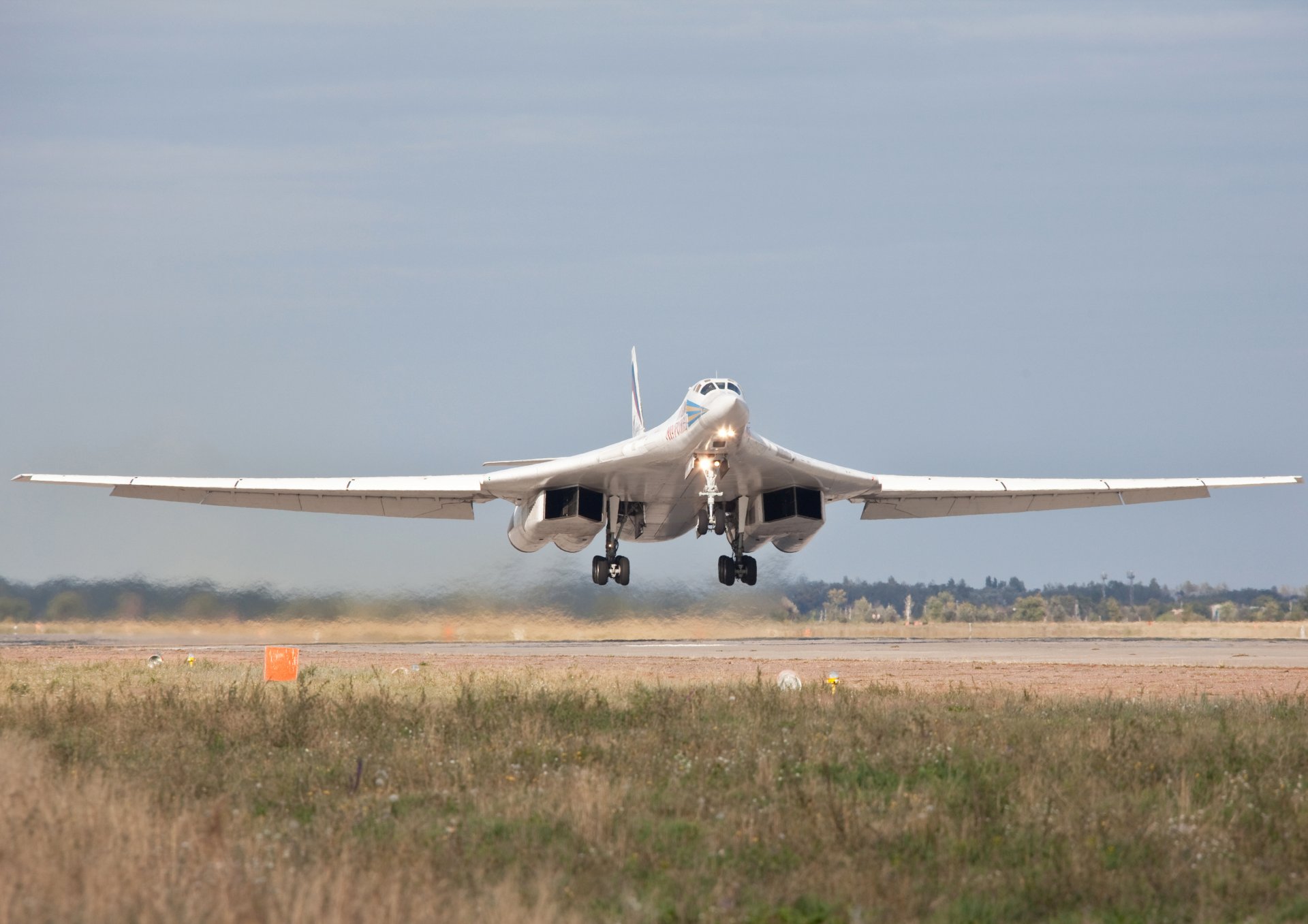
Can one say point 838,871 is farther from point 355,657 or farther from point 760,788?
point 355,657

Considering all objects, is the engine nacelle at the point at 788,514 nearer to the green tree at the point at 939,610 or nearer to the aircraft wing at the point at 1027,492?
the aircraft wing at the point at 1027,492

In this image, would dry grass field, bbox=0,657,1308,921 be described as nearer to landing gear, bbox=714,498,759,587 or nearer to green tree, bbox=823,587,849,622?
landing gear, bbox=714,498,759,587

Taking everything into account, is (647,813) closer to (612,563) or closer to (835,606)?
(612,563)

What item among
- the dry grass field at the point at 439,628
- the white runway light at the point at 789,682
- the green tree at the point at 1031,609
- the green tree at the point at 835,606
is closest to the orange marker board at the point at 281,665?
the white runway light at the point at 789,682

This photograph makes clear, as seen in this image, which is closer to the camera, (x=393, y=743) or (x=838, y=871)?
(x=838, y=871)

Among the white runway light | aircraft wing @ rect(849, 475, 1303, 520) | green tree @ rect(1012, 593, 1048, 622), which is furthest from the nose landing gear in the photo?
green tree @ rect(1012, 593, 1048, 622)

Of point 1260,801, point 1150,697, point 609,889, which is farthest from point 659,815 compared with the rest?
point 1150,697

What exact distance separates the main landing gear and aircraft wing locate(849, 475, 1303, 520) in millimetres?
5240

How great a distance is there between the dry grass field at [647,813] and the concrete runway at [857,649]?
11814 mm

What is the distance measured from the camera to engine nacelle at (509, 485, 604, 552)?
2488 cm

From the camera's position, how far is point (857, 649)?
2961 cm

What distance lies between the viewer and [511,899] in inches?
218

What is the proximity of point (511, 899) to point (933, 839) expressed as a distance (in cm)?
274

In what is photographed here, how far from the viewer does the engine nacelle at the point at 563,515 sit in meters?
24.9
